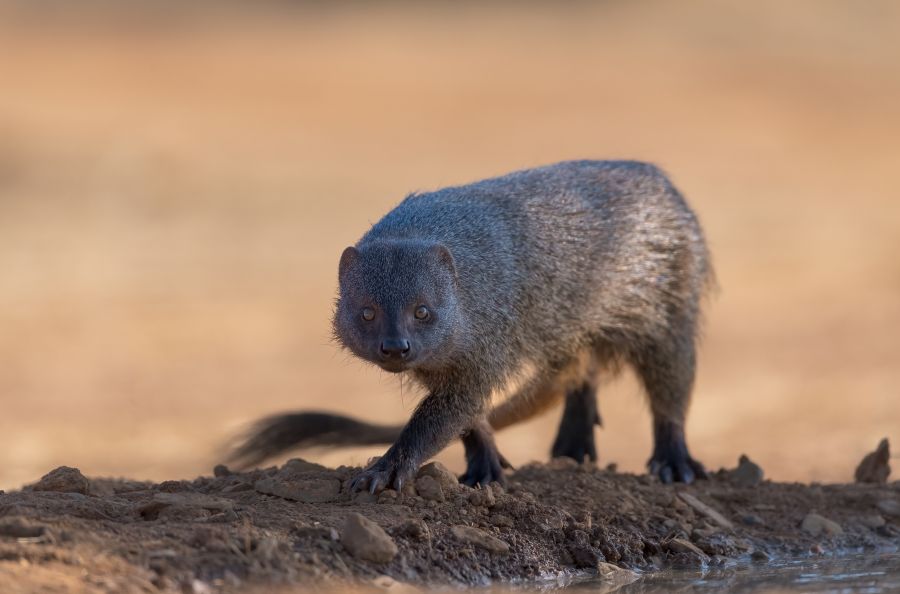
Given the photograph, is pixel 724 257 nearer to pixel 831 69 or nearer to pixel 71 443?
pixel 71 443

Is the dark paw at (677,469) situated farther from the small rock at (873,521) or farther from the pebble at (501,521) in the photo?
the pebble at (501,521)

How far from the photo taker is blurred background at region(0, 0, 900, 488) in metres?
12.4

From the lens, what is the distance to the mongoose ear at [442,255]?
682cm

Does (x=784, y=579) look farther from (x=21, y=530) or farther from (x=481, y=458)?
(x=21, y=530)

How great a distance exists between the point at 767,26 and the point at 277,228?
50.9 ft

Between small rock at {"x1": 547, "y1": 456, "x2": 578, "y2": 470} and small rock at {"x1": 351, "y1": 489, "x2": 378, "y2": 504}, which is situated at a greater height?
small rock at {"x1": 547, "y1": 456, "x2": 578, "y2": 470}

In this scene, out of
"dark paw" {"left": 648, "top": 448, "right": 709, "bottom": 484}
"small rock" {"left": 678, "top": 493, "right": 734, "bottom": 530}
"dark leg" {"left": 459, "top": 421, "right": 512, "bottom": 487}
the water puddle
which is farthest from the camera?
"dark paw" {"left": 648, "top": 448, "right": 709, "bottom": 484}

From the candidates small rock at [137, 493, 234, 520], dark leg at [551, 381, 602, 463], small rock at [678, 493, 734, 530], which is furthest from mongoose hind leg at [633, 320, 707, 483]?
small rock at [137, 493, 234, 520]

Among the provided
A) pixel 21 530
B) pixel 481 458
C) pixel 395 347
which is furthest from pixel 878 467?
pixel 21 530

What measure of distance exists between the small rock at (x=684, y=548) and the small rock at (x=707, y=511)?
0.42m

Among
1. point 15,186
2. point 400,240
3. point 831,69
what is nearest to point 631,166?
point 400,240

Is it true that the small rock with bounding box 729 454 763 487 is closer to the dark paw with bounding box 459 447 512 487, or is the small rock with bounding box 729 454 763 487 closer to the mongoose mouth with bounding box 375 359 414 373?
the dark paw with bounding box 459 447 512 487

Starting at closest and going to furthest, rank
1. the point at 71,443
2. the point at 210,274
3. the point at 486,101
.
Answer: the point at 71,443 → the point at 210,274 → the point at 486,101

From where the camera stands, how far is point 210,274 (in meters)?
16.0
